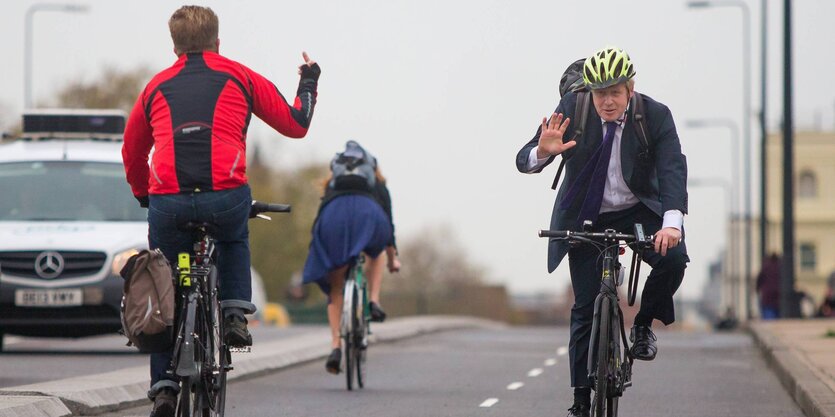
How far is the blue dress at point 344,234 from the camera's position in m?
13.5

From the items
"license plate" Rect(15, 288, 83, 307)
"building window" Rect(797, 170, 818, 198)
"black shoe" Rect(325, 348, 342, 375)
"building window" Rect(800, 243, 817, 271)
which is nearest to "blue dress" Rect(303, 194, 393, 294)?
"black shoe" Rect(325, 348, 342, 375)

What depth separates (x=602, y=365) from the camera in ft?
26.5

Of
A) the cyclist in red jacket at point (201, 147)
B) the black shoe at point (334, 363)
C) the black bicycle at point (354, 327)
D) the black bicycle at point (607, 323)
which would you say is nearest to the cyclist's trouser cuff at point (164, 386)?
the cyclist in red jacket at point (201, 147)

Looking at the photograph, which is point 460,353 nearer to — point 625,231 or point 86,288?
point 86,288

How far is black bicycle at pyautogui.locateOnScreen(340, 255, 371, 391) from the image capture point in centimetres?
1277

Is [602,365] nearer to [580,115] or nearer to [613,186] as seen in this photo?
[613,186]

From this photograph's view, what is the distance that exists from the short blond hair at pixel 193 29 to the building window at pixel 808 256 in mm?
110445

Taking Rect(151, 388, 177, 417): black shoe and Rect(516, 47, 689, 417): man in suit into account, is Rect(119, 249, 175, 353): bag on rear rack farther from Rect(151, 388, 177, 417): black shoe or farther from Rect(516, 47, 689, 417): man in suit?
Rect(516, 47, 689, 417): man in suit

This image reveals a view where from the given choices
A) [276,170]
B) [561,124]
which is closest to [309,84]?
[561,124]

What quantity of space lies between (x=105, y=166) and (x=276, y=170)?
313 ft

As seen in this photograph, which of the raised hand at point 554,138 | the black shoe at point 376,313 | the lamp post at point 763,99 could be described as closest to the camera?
the raised hand at point 554,138

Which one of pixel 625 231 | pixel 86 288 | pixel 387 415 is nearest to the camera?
pixel 625 231

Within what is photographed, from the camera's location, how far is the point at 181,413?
7.44m

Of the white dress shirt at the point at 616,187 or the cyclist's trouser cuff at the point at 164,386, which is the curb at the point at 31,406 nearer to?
the cyclist's trouser cuff at the point at 164,386
